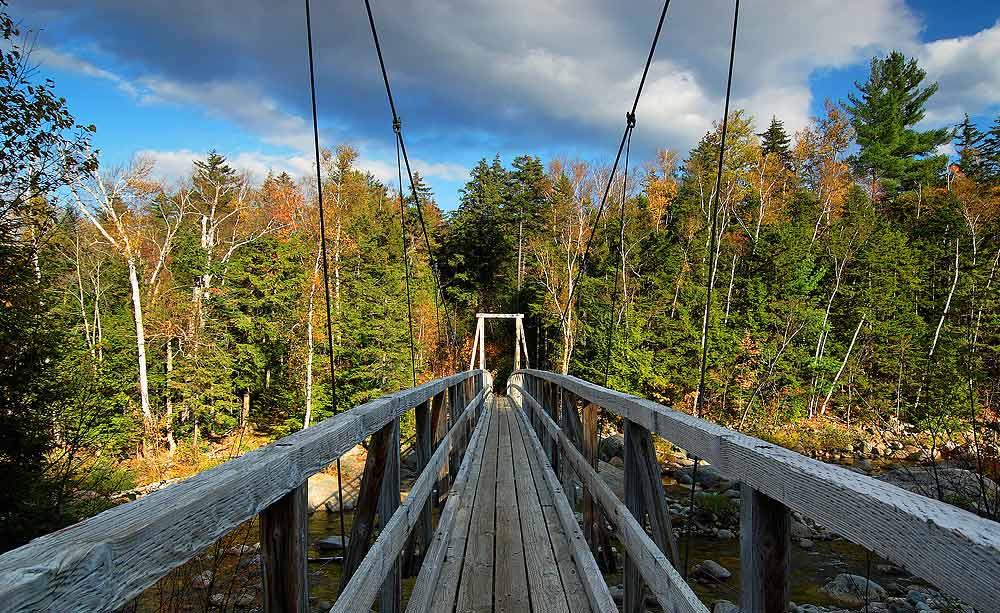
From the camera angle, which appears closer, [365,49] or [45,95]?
[45,95]

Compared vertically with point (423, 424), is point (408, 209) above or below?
above

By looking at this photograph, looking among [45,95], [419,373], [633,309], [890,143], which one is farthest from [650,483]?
[890,143]

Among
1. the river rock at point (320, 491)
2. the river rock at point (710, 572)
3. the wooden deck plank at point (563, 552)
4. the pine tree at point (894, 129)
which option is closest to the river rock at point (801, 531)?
the river rock at point (710, 572)

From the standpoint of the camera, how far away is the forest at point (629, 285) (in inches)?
615

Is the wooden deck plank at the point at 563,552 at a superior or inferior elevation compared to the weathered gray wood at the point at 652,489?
inferior

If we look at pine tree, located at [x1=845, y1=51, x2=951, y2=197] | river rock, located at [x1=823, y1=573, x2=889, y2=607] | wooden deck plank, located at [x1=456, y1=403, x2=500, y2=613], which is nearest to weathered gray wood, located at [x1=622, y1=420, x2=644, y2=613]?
wooden deck plank, located at [x1=456, y1=403, x2=500, y2=613]

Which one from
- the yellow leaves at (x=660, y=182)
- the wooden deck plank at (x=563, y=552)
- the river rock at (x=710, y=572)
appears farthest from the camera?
the yellow leaves at (x=660, y=182)

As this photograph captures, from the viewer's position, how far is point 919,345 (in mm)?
19438

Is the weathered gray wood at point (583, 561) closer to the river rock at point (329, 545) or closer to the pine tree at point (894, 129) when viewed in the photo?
the river rock at point (329, 545)

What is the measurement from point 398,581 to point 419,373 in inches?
875

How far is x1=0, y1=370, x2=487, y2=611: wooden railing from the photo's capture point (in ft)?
1.61

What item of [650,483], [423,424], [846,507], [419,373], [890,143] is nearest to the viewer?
[846,507]

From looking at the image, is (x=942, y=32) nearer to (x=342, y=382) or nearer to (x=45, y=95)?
(x=342, y=382)

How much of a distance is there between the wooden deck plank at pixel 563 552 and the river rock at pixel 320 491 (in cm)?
748
